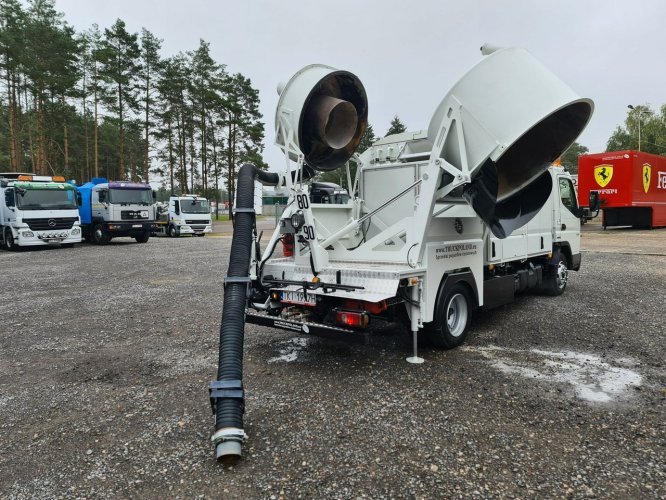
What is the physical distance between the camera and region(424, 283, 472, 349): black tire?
4.85 meters

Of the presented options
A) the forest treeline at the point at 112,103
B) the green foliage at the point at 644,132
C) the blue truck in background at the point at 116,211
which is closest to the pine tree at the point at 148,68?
the forest treeline at the point at 112,103

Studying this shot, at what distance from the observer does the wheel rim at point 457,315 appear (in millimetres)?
5242

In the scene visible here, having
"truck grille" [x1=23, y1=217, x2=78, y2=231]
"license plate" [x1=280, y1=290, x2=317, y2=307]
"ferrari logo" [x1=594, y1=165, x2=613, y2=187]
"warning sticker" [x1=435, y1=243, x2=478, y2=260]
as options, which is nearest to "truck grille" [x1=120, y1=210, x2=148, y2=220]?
"truck grille" [x1=23, y1=217, x2=78, y2=231]

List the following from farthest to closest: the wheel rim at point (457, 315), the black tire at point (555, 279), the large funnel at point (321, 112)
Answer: the black tire at point (555, 279)
the wheel rim at point (457, 315)
the large funnel at point (321, 112)

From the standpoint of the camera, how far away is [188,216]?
27625mm

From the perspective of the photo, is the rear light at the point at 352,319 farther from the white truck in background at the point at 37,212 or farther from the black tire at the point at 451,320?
the white truck in background at the point at 37,212

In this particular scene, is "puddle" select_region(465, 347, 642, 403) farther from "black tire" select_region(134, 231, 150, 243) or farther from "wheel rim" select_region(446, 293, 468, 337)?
"black tire" select_region(134, 231, 150, 243)

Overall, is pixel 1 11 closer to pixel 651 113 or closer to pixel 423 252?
pixel 423 252

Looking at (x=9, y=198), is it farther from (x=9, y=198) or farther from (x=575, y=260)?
(x=575, y=260)

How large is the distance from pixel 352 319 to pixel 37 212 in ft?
58.8

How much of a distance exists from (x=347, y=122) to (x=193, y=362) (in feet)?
10.6

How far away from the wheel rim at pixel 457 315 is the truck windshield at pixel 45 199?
18.1 metres

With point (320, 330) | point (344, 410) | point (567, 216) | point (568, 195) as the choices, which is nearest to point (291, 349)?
point (320, 330)

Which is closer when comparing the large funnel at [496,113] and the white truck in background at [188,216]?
the large funnel at [496,113]
